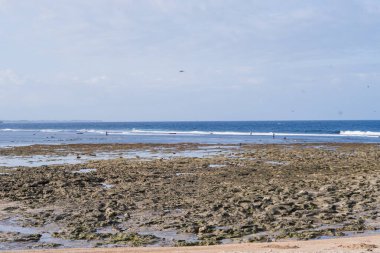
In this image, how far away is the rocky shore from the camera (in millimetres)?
10367

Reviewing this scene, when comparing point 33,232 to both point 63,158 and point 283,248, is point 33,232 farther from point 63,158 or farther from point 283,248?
point 63,158

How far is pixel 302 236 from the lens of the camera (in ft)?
33.1

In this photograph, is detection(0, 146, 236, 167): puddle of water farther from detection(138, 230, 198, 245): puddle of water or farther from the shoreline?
the shoreline

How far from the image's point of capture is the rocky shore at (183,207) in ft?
34.0

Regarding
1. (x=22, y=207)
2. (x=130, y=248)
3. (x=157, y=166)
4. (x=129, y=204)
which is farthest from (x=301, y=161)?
(x=130, y=248)

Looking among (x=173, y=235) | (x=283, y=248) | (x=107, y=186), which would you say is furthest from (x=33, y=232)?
(x=107, y=186)

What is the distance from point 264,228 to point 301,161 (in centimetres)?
1711

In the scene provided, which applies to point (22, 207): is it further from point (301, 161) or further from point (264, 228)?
point (301, 161)

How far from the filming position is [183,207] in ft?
44.1

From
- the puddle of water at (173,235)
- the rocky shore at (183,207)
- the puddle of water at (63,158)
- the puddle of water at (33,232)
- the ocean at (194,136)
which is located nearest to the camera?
the puddle of water at (33,232)

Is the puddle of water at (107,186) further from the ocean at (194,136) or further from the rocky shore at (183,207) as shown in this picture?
the ocean at (194,136)

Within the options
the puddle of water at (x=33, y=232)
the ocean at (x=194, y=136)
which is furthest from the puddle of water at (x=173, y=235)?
the ocean at (x=194, y=136)

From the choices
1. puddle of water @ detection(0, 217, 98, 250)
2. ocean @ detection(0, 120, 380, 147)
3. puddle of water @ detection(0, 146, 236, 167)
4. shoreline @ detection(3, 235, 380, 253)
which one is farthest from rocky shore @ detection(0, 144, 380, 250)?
ocean @ detection(0, 120, 380, 147)

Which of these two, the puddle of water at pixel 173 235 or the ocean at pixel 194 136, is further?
the ocean at pixel 194 136
